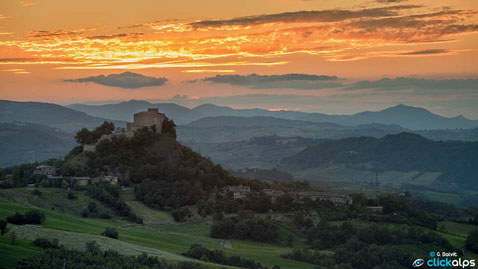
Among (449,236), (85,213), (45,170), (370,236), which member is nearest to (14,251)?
(85,213)

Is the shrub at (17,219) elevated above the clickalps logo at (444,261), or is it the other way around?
the shrub at (17,219)

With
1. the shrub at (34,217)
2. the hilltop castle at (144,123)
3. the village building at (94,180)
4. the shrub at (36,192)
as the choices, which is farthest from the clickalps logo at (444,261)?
the hilltop castle at (144,123)

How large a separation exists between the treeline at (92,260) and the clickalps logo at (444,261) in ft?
102

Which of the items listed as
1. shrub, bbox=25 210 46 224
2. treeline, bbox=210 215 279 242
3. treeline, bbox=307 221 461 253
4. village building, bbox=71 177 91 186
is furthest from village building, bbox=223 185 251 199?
shrub, bbox=25 210 46 224

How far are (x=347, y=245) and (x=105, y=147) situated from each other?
44966 millimetres

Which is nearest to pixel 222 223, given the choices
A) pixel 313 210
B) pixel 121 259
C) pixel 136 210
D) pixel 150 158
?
pixel 136 210

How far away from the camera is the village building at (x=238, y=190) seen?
96.1m

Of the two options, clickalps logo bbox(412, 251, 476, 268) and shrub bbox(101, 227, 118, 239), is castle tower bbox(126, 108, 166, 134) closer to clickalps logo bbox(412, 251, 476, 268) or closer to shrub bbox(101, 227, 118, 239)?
shrub bbox(101, 227, 118, 239)

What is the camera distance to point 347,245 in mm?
72312

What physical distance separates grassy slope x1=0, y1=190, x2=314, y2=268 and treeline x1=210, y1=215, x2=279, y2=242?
5.08 ft

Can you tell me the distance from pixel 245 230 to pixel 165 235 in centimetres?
1294

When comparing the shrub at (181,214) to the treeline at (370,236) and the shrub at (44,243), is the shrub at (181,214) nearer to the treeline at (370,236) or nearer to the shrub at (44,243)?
the treeline at (370,236)

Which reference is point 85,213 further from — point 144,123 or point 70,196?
point 144,123

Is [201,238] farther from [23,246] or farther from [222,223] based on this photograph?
[23,246]
